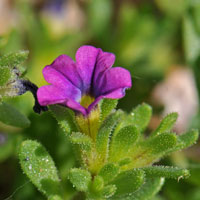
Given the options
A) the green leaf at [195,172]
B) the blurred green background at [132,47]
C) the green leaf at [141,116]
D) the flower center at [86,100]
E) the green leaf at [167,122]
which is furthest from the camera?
the blurred green background at [132,47]

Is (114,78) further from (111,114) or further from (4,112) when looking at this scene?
(4,112)

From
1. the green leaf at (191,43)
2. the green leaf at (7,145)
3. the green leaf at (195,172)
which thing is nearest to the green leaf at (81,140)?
the green leaf at (195,172)

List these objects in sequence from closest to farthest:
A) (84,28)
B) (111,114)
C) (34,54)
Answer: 1. (111,114)
2. (34,54)
3. (84,28)

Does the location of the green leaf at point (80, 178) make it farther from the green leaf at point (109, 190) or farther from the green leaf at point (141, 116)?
the green leaf at point (141, 116)

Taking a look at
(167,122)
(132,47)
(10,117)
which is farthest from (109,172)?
(132,47)

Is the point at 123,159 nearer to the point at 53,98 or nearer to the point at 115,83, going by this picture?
the point at 115,83

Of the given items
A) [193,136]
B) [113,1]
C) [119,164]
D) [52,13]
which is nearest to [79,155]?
[119,164]

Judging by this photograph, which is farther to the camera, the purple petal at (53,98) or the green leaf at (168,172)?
the green leaf at (168,172)
